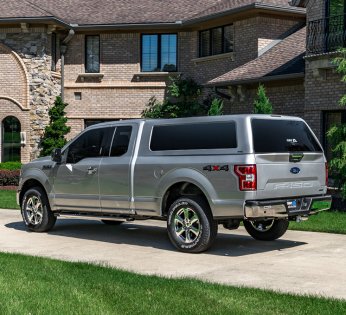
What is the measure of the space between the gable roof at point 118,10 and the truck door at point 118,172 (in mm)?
13292

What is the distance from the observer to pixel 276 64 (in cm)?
2050

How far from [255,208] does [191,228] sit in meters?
1.22

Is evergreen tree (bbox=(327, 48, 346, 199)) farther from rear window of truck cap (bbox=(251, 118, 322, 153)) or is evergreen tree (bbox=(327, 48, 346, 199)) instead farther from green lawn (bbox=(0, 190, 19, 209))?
green lawn (bbox=(0, 190, 19, 209))

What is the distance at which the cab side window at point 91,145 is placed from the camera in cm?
1102

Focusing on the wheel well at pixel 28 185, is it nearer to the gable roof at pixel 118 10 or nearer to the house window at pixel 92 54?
the gable roof at pixel 118 10

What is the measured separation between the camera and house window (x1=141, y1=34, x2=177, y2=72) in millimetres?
25891

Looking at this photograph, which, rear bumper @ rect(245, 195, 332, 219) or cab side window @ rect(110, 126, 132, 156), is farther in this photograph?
cab side window @ rect(110, 126, 132, 156)

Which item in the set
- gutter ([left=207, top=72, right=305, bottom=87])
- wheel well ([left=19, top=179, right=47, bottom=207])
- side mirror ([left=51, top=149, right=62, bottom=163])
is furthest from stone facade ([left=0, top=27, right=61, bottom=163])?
side mirror ([left=51, top=149, right=62, bottom=163])

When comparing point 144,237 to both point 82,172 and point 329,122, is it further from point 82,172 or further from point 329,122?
point 329,122

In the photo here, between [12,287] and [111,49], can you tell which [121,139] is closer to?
[12,287]

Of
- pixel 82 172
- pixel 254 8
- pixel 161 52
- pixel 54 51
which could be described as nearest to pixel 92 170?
pixel 82 172

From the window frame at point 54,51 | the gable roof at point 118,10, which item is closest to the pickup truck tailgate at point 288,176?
the gable roof at point 118,10

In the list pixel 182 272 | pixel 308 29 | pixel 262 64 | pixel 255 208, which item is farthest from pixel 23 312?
pixel 262 64

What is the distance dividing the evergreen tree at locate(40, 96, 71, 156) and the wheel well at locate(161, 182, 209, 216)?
1576cm
